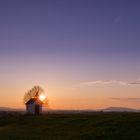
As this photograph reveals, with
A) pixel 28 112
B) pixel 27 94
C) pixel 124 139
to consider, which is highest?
pixel 27 94

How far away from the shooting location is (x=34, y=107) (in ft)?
306

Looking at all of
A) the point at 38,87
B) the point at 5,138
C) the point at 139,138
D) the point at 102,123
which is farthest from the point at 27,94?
the point at 139,138

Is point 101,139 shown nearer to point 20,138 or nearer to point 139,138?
point 139,138

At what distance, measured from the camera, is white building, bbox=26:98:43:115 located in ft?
305

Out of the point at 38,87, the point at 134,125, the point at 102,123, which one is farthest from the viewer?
the point at 38,87

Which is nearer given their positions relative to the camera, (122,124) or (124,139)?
(124,139)

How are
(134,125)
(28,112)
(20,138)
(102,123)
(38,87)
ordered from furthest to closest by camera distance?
(38,87) < (28,112) < (102,123) < (134,125) < (20,138)

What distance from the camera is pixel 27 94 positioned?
378 ft

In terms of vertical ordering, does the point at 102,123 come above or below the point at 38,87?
below

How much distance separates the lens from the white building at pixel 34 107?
92856 millimetres

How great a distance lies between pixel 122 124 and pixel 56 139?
12.0 metres

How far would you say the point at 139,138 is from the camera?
114 ft

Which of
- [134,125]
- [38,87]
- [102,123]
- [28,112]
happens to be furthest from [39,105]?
[134,125]

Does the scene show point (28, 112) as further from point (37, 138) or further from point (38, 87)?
point (37, 138)
